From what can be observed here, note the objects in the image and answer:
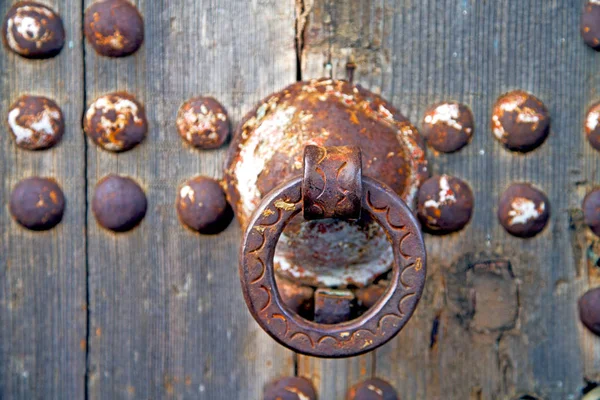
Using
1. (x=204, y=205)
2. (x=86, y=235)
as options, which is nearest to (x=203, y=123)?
(x=204, y=205)

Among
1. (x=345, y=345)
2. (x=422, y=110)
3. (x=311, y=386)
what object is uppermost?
(x=422, y=110)

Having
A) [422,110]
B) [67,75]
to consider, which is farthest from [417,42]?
[67,75]

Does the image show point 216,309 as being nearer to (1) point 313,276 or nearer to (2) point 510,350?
(1) point 313,276

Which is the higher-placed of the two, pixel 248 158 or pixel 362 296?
pixel 248 158

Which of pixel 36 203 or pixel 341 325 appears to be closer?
pixel 341 325

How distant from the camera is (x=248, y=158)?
2.16 feet

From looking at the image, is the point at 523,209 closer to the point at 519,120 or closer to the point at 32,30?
the point at 519,120

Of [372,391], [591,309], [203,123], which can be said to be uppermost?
[203,123]

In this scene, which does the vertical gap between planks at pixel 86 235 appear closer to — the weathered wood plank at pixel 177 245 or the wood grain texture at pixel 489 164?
the weathered wood plank at pixel 177 245

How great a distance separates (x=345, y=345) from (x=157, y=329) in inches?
11.4

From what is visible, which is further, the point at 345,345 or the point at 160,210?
the point at 160,210

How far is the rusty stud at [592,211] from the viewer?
684mm

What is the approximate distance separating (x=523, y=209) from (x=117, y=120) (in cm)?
48

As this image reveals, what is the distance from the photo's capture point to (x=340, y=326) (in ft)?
1.68
